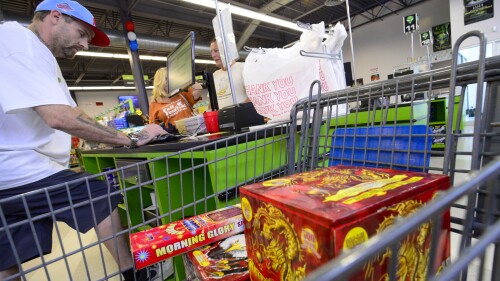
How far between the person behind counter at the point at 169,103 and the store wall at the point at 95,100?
13058mm

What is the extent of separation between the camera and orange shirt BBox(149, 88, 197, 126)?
257 cm

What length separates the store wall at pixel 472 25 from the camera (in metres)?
6.48

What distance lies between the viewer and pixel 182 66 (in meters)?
1.91

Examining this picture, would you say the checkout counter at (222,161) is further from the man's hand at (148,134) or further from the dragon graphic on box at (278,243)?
the dragon graphic on box at (278,243)

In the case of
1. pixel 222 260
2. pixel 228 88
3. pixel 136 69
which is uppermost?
pixel 136 69

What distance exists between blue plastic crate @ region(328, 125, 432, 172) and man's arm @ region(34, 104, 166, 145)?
101cm

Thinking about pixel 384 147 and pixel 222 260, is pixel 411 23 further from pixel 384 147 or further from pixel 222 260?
pixel 222 260

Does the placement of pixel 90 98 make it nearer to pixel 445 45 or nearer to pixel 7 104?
pixel 7 104

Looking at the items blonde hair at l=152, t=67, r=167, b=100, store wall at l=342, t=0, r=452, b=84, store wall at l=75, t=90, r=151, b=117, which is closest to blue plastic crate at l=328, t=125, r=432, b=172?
blonde hair at l=152, t=67, r=167, b=100

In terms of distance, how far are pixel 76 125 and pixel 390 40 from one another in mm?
12864

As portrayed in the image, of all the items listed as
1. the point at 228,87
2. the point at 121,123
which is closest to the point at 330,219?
the point at 228,87

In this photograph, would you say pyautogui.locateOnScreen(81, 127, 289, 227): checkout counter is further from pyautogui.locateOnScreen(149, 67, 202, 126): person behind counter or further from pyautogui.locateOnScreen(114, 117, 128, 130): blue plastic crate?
pyautogui.locateOnScreen(114, 117, 128, 130): blue plastic crate

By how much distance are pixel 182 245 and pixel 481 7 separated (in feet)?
31.1

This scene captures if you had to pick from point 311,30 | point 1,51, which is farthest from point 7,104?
point 311,30
